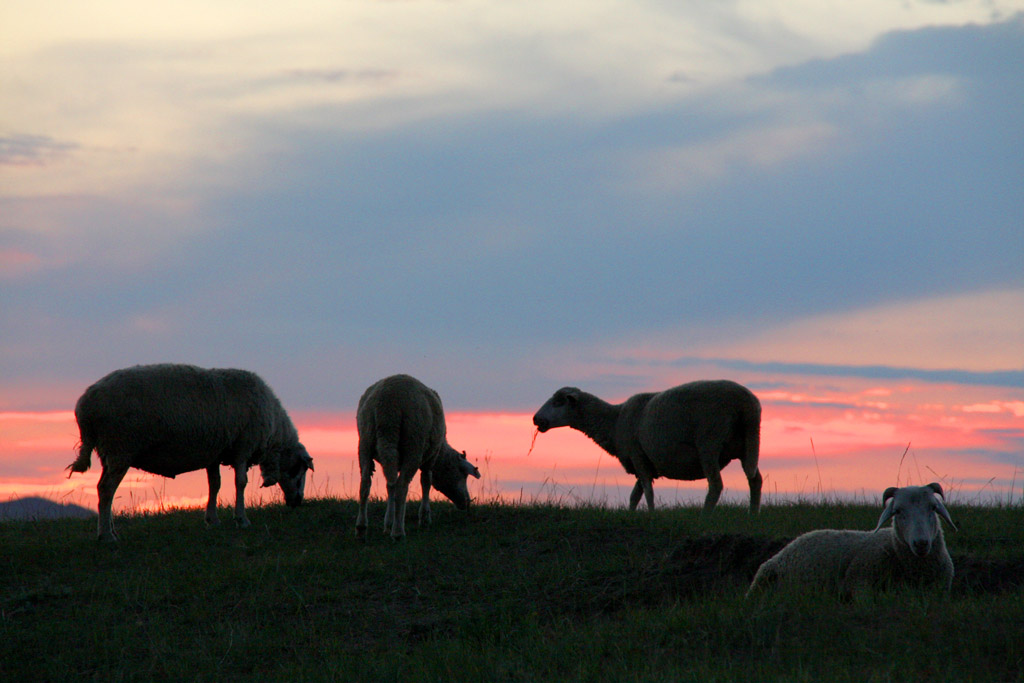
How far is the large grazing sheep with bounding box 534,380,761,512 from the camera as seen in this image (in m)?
13.4

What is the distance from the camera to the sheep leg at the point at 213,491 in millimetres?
13305

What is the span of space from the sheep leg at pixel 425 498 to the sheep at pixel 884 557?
532cm

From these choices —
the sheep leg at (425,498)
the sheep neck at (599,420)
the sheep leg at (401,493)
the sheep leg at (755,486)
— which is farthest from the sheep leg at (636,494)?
the sheep leg at (401,493)

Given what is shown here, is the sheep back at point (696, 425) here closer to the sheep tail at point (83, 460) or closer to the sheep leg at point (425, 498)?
the sheep leg at point (425, 498)

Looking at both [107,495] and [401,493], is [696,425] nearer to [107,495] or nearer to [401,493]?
[401,493]

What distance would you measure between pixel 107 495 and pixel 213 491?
1.56 metres

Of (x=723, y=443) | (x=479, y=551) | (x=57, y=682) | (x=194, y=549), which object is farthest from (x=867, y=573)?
(x=194, y=549)

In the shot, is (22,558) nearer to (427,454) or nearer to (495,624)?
(427,454)

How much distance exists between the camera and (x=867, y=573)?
824cm

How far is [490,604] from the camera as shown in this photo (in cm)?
942

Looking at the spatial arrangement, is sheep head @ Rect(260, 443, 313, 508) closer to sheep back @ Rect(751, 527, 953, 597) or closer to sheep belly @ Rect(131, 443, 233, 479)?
sheep belly @ Rect(131, 443, 233, 479)

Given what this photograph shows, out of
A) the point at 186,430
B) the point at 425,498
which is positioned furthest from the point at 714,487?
the point at 186,430

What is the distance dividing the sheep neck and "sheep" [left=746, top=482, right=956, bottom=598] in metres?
7.58

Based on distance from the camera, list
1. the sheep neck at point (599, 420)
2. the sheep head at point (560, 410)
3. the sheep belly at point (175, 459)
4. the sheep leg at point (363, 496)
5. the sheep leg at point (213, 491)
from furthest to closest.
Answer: the sheep head at point (560, 410)
the sheep neck at point (599, 420)
the sheep leg at point (213, 491)
the sheep belly at point (175, 459)
the sheep leg at point (363, 496)
